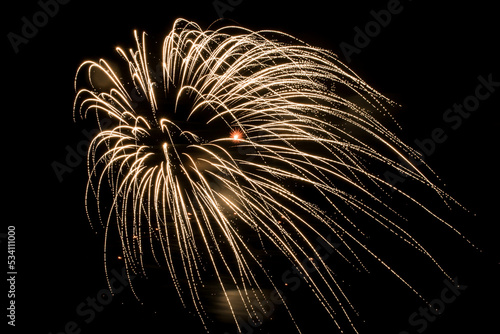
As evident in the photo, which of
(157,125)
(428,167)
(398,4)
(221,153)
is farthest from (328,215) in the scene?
(398,4)

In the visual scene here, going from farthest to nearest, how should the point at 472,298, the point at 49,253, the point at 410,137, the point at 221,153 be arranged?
the point at 221,153 < the point at 410,137 < the point at 49,253 < the point at 472,298

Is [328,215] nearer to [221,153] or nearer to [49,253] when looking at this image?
[221,153]

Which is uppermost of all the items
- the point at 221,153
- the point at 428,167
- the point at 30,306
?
the point at 221,153

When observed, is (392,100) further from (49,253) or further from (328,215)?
(49,253)

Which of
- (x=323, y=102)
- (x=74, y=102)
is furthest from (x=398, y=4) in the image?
(x=74, y=102)

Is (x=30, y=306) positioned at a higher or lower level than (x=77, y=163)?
lower

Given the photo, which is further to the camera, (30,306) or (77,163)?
(77,163)

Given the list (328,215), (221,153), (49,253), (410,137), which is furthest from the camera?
(221,153)
